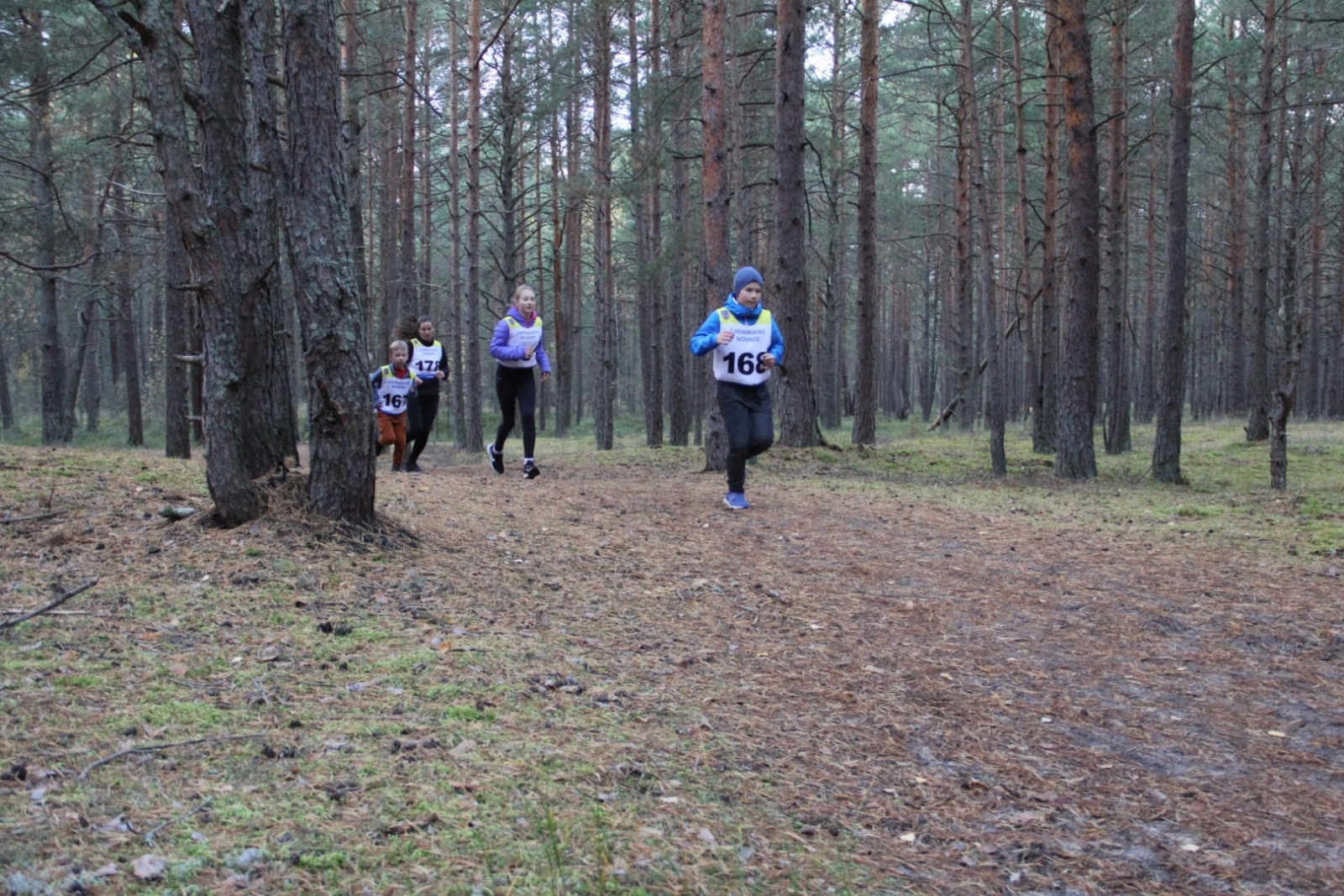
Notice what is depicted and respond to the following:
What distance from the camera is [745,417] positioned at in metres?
8.38

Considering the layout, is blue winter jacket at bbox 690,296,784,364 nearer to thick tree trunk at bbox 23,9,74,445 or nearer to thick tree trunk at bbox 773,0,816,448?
thick tree trunk at bbox 773,0,816,448

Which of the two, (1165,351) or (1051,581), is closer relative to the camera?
(1051,581)

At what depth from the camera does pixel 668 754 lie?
334cm

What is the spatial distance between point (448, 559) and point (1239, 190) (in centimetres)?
2729

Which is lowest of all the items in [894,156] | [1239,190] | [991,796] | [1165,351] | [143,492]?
[991,796]

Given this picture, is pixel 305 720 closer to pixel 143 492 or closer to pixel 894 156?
pixel 143 492

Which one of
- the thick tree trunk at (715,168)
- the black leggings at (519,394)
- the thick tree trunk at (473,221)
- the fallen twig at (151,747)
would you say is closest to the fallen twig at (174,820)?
the fallen twig at (151,747)

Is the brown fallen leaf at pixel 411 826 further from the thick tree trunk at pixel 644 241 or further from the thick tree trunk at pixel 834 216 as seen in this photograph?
the thick tree trunk at pixel 834 216

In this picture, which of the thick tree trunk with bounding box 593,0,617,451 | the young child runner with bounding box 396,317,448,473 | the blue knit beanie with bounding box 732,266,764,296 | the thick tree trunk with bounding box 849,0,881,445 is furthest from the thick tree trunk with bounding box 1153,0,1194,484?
the thick tree trunk with bounding box 593,0,617,451

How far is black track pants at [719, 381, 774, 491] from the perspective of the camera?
8.33 metres

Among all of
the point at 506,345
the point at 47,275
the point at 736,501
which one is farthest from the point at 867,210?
the point at 47,275

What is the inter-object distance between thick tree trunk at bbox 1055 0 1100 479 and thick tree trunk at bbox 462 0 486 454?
35.1 feet

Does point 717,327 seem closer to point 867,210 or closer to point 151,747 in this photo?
point 151,747

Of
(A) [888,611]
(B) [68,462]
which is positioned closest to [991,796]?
(A) [888,611]
